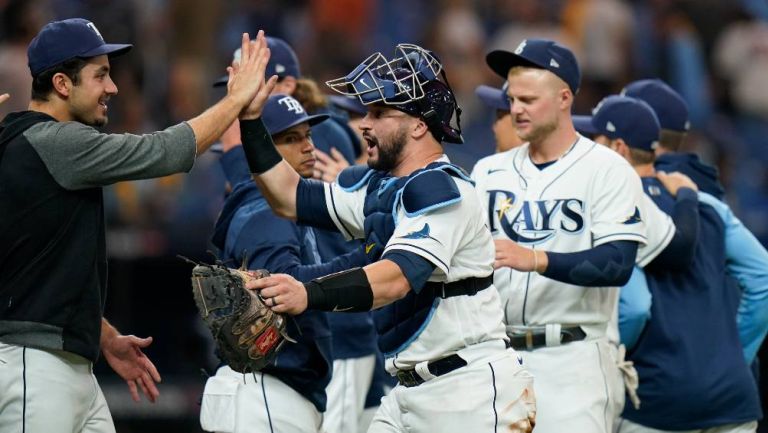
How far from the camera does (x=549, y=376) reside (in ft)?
19.3

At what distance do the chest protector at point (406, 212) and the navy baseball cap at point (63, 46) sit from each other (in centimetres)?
123

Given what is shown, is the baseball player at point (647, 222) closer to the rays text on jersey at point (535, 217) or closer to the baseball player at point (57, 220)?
the rays text on jersey at point (535, 217)

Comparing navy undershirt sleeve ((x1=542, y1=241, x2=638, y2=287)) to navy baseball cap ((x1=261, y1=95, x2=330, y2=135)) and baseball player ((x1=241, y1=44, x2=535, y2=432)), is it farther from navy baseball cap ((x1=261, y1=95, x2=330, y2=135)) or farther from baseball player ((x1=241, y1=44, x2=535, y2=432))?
navy baseball cap ((x1=261, y1=95, x2=330, y2=135))

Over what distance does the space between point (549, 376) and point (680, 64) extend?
788 centimetres

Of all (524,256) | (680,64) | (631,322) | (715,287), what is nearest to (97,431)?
(524,256)

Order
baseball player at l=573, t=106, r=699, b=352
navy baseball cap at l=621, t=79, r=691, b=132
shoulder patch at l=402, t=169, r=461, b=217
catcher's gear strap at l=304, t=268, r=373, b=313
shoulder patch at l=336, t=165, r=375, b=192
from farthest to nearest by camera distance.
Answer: navy baseball cap at l=621, t=79, r=691, b=132 < baseball player at l=573, t=106, r=699, b=352 < shoulder patch at l=336, t=165, r=375, b=192 < shoulder patch at l=402, t=169, r=461, b=217 < catcher's gear strap at l=304, t=268, r=373, b=313

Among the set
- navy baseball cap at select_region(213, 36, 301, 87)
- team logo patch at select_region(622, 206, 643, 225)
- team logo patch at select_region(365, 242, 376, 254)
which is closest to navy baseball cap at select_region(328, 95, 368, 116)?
navy baseball cap at select_region(213, 36, 301, 87)

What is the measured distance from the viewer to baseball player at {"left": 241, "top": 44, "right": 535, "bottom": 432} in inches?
193

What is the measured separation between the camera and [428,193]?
4.81 m

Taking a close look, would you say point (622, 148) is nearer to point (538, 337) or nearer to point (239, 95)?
point (538, 337)

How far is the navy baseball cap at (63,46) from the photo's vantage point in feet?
16.7

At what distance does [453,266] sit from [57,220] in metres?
1.53

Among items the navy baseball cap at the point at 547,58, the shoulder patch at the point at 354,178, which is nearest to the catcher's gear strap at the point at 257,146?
the shoulder patch at the point at 354,178

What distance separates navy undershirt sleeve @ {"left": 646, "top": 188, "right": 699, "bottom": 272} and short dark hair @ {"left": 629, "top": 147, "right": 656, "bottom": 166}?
26 cm
